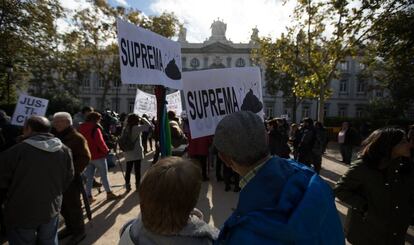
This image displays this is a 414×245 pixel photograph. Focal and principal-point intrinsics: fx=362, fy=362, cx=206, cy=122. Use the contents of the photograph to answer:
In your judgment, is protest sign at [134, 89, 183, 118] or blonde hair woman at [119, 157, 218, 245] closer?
blonde hair woman at [119, 157, 218, 245]

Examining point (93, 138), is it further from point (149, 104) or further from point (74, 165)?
point (149, 104)

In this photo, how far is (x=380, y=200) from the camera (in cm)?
283

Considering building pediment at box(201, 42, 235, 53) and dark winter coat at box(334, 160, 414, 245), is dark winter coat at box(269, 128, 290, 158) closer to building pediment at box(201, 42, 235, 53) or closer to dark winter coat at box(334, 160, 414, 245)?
dark winter coat at box(334, 160, 414, 245)

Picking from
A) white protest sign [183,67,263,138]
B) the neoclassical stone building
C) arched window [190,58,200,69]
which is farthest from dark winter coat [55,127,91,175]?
arched window [190,58,200,69]

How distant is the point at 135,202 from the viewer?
6688 mm

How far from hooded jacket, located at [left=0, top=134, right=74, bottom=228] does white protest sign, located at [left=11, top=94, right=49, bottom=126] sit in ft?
10.4

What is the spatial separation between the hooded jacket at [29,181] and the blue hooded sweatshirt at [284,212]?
2365 millimetres

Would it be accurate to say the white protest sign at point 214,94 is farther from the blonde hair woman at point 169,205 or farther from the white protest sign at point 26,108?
the white protest sign at point 26,108

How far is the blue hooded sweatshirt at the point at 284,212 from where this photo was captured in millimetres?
1251

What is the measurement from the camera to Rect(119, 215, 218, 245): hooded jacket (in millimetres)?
1663

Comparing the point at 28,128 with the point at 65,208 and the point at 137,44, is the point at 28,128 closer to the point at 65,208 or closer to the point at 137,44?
the point at 137,44

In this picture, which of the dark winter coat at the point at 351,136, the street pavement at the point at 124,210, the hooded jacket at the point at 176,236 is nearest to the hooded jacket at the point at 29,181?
the street pavement at the point at 124,210

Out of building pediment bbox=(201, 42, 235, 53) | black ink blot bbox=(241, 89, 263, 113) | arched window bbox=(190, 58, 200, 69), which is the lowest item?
black ink blot bbox=(241, 89, 263, 113)

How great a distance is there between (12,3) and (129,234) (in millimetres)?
19015
